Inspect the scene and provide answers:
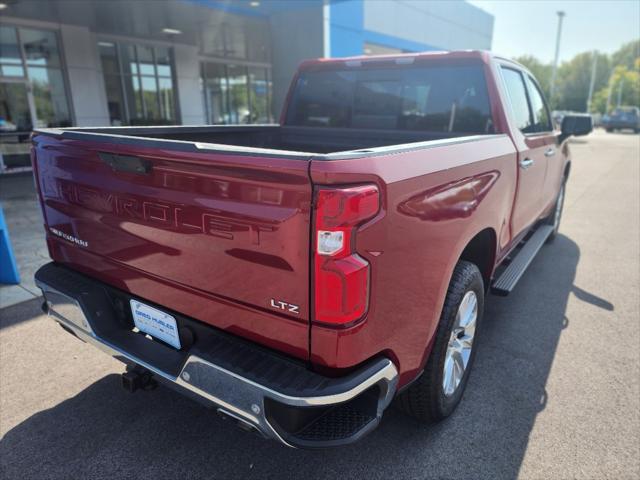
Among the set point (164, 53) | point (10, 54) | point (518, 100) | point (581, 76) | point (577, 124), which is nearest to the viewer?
point (518, 100)

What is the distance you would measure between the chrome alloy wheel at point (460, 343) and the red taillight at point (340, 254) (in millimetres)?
1012

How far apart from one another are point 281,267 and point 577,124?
4370 millimetres

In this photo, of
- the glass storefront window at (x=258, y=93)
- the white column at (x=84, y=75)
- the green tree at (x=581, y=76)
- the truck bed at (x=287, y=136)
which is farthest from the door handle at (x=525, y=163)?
the green tree at (x=581, y=76)

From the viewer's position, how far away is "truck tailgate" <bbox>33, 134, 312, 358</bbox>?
1.62 meters

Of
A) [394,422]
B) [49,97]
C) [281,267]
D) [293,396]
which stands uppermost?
[49,97]

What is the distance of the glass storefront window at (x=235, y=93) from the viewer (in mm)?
18361

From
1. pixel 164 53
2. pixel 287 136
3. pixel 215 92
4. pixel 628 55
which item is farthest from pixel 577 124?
pixel 628 55

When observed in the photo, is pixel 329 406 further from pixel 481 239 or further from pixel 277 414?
pixel 481 239

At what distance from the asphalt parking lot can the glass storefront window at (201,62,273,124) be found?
52.4 feet

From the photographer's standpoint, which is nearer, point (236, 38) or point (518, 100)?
point (518, 100)

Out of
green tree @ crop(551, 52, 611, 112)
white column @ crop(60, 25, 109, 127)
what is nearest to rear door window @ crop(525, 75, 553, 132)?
white column @ crop(60, 25, 109, 127)

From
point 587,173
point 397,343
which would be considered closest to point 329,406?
point 397,343

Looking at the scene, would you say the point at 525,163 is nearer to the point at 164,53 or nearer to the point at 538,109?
the point at 538,109

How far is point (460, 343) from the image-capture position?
270cm
